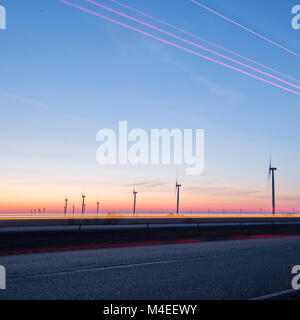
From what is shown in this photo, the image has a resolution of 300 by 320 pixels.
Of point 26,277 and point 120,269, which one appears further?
point 120,269

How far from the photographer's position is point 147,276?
8.89 metres

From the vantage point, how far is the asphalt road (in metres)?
6.98

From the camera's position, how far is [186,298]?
21.8 feet

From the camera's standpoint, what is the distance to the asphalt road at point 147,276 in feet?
22.9
